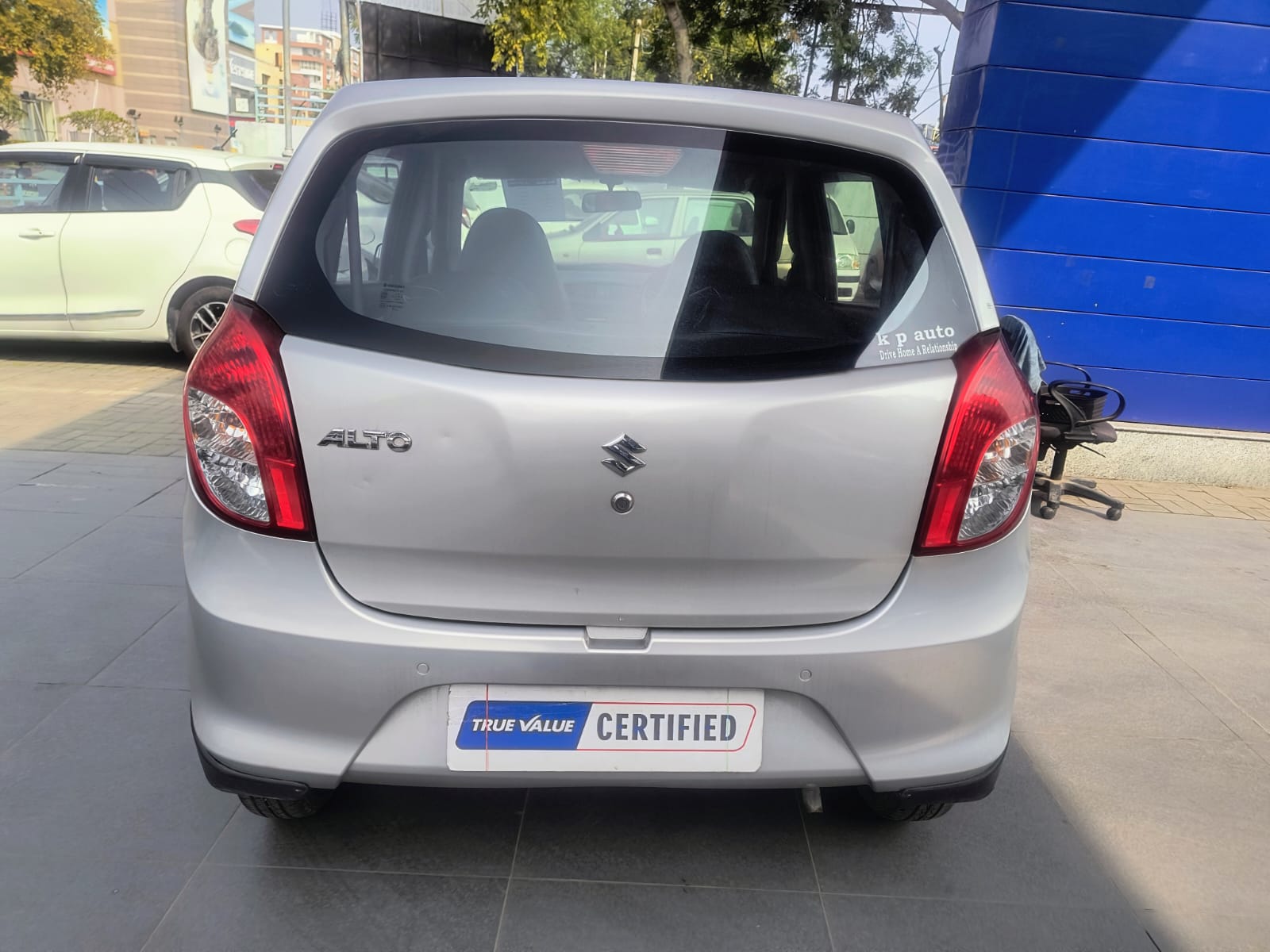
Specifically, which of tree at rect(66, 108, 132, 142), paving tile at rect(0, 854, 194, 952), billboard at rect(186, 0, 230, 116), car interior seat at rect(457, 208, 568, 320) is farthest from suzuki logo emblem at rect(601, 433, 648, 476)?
billboard at rect(186, 0, 230, 116)

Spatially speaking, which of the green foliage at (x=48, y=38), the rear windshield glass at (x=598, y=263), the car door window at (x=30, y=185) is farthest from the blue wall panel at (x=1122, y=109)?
the green foliage at (x=48, y=38)

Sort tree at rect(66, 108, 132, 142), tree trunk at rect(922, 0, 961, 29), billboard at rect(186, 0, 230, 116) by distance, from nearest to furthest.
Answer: tree trunk at rect(922, 0, 961, 29)
tree at rect(66, 108, 132, 142)
billboard at rect(186, 0, 230, 116)

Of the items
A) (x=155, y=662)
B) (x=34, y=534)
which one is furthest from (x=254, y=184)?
(x=155, y=662)

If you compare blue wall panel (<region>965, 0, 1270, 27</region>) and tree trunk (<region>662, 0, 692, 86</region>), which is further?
tree trunk (<region>662, 0, 692, 86</region>)

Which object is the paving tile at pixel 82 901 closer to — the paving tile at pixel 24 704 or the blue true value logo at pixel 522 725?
the paving tile at pixel 24 704

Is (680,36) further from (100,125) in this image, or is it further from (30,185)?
(100,125)

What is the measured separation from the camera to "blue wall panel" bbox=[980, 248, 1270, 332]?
6.46 m

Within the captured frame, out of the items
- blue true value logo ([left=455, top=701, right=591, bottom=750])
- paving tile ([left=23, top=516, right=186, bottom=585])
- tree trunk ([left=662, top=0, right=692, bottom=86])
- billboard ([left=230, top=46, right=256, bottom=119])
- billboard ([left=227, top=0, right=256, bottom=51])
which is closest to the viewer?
blue true value logo ([left=455, top=701, right=591, bottom=750])

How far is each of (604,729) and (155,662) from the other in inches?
78.0

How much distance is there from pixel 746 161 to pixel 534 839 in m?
1.58

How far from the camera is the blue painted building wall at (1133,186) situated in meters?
6.16

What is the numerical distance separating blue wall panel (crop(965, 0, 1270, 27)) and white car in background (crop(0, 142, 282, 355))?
18.6 ft

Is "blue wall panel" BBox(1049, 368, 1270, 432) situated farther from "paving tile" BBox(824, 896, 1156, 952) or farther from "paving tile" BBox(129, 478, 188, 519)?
"paving tile" BBox(129, 478, 188, 519)

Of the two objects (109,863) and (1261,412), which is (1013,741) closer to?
(109,863)
